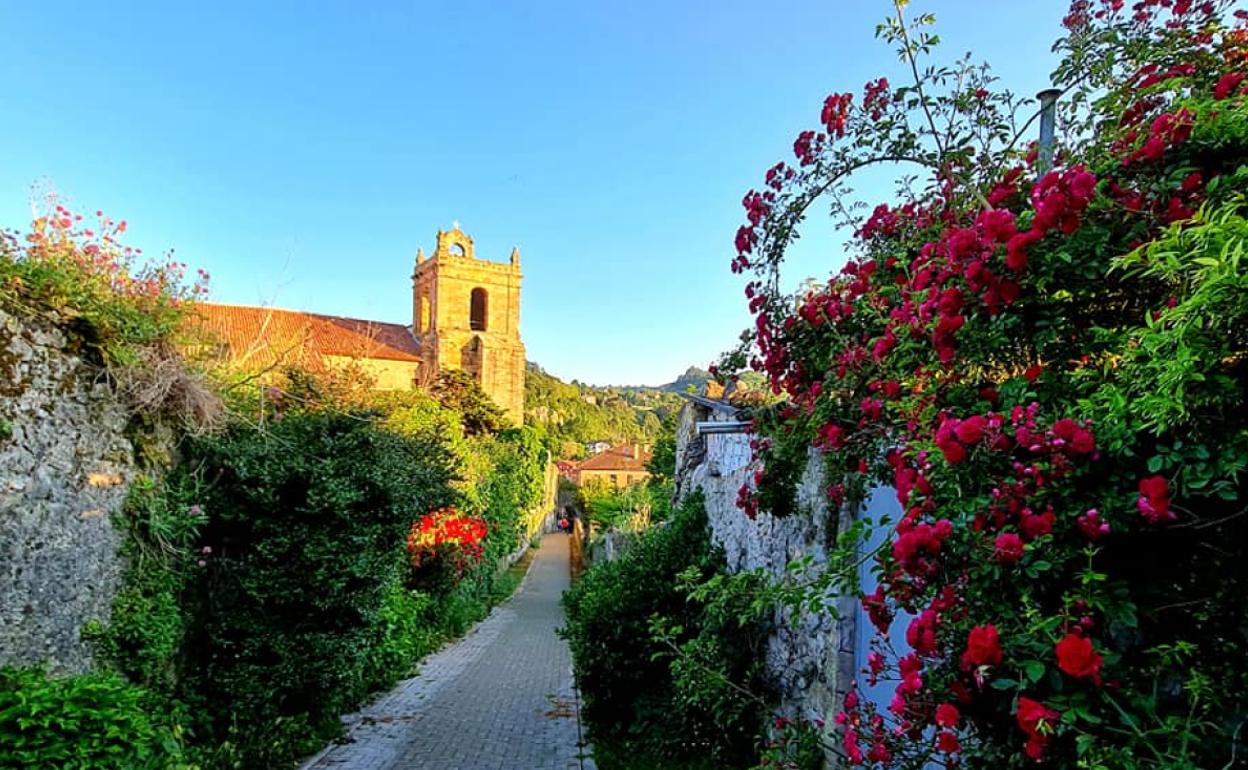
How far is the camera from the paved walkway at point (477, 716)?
6.67 metres

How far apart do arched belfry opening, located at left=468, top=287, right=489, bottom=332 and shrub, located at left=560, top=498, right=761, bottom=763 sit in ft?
111

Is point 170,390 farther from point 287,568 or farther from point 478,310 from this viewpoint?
point 478,310

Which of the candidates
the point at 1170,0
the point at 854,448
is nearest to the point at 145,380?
the point at 854,448

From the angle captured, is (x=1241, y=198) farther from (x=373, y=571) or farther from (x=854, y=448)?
(x=373, y=571)

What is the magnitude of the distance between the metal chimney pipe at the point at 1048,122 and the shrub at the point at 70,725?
5.65 metres

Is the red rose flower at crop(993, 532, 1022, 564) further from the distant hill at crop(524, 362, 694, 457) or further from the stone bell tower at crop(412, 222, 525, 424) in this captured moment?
the distant hill at crop(524, 362, 694, 457)

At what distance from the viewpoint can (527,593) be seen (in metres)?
20.1

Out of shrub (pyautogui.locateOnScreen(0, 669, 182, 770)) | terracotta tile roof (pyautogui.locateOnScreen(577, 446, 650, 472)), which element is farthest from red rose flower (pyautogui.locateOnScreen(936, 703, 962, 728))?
terracotta tile roof (pyautogui.locateOnScreen(577, 446, 650, 472))

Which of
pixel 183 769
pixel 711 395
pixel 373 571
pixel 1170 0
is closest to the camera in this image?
pixel 1170 0

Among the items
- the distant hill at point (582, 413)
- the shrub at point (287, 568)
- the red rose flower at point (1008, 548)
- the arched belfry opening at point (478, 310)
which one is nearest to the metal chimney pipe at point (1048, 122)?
the red rose flower at point (1008, 548)

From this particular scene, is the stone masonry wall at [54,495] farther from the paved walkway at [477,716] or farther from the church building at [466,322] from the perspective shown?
the church building at [466,322]

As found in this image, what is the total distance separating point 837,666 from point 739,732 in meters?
1.78

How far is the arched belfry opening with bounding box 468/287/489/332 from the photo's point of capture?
131 ft

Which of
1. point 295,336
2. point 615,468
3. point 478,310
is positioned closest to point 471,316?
point 478,310
